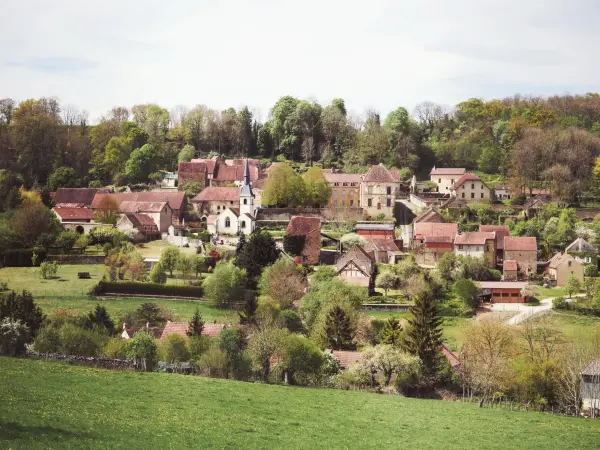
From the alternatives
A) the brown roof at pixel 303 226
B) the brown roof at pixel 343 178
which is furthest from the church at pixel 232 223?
the brown roof at pixel 343 178

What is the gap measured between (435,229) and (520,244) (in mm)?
4740

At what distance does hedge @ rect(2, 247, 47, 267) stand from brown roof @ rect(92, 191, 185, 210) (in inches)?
441

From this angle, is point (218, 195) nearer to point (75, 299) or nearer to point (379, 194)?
point (379, 194)

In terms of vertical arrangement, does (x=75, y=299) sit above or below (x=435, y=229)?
below

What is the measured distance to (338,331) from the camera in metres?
29.7

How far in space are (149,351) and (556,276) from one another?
23.6 m

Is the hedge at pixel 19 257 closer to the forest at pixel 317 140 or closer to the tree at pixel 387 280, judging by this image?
the forest at pixel 317 140

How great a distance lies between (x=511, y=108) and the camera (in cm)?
7362

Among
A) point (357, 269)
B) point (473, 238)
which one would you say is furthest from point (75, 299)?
point (473, 238)

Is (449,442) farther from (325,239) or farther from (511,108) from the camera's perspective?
(511,108)

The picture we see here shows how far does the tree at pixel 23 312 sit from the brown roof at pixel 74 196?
25.7 m

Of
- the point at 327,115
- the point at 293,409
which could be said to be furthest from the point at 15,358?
the point at 327,115

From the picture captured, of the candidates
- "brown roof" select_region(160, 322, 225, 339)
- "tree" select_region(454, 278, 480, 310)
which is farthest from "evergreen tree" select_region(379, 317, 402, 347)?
"tree" select_region(454, 278, 480, 310)

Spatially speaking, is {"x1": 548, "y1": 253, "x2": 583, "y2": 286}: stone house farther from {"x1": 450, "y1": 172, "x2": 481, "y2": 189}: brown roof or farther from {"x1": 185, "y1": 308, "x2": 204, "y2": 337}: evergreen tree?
{"x1": 185, "y1": 308, "x2": 204, "y2": 337}: evergreen tree
